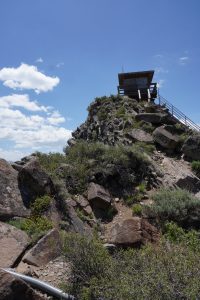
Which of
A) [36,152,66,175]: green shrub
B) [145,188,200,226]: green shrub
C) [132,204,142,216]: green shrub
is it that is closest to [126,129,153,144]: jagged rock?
[36,152,66,175]: green shrub

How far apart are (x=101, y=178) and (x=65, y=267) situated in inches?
281

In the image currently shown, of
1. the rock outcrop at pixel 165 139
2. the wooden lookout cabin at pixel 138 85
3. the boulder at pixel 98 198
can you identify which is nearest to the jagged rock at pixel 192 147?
the rock outcrop at pixel 165 139

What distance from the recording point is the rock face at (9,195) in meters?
10.2

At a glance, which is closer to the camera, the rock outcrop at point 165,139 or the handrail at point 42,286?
the handrail at point 42,286

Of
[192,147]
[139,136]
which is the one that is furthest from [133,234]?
[192,147]

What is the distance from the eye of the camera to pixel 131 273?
251 inches

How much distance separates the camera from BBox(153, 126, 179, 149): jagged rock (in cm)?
2008

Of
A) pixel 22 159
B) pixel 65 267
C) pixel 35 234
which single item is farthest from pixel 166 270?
pixel 22 159

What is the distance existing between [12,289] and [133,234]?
397 cm

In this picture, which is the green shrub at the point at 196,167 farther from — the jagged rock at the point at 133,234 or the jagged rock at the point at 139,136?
the jagged rock at the point at 133,234

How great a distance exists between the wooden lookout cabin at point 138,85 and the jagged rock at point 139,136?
9855 millimetres

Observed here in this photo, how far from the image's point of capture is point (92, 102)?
28484mm

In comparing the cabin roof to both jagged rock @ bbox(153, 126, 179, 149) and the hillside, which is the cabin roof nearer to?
the hillside

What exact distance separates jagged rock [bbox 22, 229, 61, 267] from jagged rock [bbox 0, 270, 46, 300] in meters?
1.76
